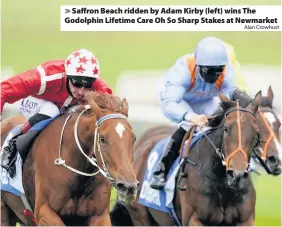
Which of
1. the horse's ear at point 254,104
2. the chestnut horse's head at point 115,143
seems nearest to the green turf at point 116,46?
the horse's ear at point 254,104

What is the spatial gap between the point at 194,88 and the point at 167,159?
730mm

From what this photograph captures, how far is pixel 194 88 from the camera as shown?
7.67 metres

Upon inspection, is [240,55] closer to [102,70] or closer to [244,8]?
[102,70]

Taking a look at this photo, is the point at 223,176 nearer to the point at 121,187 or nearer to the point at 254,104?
the point at 254,104

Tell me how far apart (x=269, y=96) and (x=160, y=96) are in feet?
4.22

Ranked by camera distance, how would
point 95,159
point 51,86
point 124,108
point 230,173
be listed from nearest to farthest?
point 124,108 < point 95,159 < point 230,173 < point 51,86

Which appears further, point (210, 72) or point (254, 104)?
point (210, 72)

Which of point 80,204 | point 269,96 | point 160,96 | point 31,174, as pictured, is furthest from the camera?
point 269,96

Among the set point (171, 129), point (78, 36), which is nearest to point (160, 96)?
point (171, 129)

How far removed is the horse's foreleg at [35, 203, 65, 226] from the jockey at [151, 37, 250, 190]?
1547mm

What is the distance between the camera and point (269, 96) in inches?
338

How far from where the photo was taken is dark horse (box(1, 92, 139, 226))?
5.55 m

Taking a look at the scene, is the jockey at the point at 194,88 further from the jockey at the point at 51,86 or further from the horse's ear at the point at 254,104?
the jockey at the point at 51,86

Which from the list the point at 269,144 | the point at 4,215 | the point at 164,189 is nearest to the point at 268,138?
the point at 269,144
